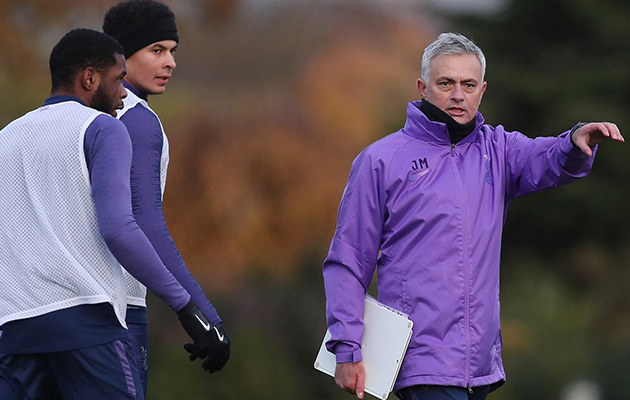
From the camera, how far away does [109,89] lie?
12.7ft

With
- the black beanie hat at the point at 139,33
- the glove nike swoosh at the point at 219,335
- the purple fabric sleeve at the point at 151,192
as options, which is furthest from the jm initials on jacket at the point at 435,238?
the black beanie hat at the point at 139,33

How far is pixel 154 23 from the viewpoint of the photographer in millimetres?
4555

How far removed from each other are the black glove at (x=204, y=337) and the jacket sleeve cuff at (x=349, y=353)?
1.36 feet

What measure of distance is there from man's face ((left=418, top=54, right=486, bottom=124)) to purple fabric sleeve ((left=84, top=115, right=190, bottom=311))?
4.01ft

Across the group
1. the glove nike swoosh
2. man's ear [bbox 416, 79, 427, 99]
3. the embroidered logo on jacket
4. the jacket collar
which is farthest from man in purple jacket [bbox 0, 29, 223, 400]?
man's ear [bbox 416, 79, 427, 99]

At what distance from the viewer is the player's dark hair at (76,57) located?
3.84m

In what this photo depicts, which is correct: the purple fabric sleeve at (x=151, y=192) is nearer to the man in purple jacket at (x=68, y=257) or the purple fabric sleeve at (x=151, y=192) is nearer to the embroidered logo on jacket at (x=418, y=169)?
the man in purple jacket at (x=68, y=257)

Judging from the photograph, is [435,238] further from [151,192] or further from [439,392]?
[151,192]

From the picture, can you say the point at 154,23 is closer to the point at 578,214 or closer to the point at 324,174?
the point at 324,174

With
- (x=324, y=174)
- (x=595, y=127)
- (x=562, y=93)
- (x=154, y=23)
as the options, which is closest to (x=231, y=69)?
(x=324, y=174)

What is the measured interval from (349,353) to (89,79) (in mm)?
1345

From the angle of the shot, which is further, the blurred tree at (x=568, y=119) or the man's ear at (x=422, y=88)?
the blurred tree at (x=568, y=119)

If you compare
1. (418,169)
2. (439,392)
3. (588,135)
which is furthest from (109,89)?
(588,135)

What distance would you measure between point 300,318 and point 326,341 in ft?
25.6
